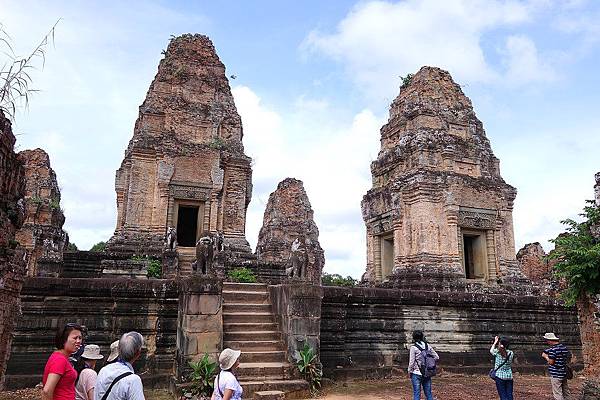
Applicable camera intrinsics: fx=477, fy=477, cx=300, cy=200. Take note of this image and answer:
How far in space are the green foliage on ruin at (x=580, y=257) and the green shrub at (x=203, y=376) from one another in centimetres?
628

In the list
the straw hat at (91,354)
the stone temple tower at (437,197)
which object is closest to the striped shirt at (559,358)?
the straw hat at (91,354)

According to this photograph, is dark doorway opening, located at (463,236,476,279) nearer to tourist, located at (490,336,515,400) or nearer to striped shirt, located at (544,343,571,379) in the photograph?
striped shirt, located at (544,343,571,379)

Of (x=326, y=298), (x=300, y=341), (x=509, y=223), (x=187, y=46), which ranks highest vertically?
(x=187, y=46)

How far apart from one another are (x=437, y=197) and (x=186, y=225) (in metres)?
10.7

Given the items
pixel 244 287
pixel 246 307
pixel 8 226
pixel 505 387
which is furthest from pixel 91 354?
pixel 244 287

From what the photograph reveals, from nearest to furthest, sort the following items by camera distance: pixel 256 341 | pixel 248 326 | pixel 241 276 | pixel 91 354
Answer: pixel 91 354 < pixel 256 341 < pixel 248 326 < pixel 241 276

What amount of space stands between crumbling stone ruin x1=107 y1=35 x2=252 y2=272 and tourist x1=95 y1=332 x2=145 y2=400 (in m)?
13.6

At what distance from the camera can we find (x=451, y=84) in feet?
65.8

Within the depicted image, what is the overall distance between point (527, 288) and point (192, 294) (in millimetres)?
13857

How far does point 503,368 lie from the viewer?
6984mm

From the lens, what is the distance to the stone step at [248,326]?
372 inches

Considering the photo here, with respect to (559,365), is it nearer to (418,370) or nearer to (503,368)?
(503,368)

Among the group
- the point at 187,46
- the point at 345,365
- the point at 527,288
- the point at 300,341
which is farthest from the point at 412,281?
the point at 187,46

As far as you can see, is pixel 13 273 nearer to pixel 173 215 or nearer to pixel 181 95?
pixel 173 215
